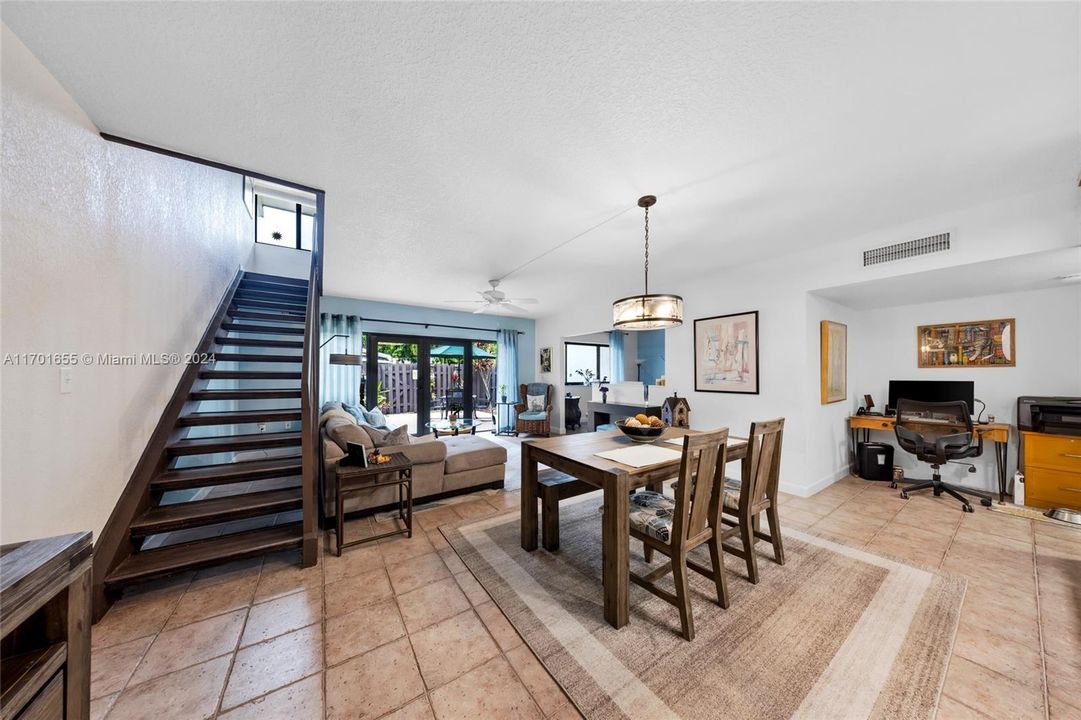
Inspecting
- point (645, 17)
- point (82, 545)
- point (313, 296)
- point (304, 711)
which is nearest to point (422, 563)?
point (304, 711)

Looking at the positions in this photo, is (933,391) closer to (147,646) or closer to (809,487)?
(809,487)

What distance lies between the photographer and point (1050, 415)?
10.3 ft

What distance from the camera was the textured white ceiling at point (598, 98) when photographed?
1.28 metres

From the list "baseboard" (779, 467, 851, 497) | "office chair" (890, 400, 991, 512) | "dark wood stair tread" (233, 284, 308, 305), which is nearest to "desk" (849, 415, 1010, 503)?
"office chair" (890, 400, 991, 512)

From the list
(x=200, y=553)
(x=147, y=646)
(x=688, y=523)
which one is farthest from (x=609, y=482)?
(x=200, y=553)

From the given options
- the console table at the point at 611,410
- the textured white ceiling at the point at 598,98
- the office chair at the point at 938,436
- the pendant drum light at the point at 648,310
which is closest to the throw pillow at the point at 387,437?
the textured white ceiling at the point at 598,98

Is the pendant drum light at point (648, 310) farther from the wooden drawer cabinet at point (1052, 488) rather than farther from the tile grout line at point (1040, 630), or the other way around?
the wooden drawer cabinet at point (1052, 488)

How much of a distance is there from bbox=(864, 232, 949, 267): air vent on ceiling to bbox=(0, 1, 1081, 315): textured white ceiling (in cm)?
36

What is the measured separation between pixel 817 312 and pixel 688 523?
3.13 m

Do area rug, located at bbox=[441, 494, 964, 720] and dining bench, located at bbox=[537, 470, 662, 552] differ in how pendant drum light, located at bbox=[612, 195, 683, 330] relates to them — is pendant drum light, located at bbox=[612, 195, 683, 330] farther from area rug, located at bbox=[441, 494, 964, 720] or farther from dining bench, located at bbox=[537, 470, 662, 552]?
area rug, located at bbox=[441, 494, 964, 720]

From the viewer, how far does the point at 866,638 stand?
5.61 ft

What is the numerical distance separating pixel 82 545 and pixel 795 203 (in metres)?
3.63

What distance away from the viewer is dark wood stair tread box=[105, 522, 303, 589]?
194 centimetres

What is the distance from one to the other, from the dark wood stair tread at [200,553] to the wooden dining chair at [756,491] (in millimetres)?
2722
